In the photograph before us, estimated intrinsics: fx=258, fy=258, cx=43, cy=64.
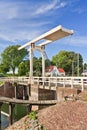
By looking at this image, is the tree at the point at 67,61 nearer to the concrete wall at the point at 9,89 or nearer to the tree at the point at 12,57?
the tree at the point at 12,57

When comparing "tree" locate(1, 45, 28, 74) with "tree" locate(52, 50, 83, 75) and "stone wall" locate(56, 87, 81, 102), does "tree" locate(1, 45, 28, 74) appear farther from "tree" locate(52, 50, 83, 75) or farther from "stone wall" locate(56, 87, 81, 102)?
"stone wall" locate(56, 87, 81, 102)

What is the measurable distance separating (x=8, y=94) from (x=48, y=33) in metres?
17.3

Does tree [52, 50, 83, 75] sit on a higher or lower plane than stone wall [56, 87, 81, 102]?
higher

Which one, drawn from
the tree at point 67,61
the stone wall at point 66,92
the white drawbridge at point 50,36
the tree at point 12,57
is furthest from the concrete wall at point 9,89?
the tree at point 67,61

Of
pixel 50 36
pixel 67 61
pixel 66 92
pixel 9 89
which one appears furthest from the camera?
pixel 67 61

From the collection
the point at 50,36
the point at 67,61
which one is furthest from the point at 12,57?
the point at 50,36

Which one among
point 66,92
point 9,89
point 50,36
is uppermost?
point 50,36

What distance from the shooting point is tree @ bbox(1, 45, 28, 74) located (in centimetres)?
8688

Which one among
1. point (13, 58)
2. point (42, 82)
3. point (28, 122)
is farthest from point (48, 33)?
point (13, 58)

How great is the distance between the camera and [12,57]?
88.4 meters

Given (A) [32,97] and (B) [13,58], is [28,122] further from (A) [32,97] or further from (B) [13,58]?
(B) [13,58]

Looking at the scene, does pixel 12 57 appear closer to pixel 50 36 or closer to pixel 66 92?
pixel 50 36

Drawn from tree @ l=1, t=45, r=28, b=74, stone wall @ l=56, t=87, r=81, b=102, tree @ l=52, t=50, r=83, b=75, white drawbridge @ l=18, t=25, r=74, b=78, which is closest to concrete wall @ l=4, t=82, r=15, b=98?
white drawbridge @ l=18, t=25, r=74, b=78

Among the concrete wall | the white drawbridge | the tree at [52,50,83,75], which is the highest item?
the tree at [52,50,83,75]
